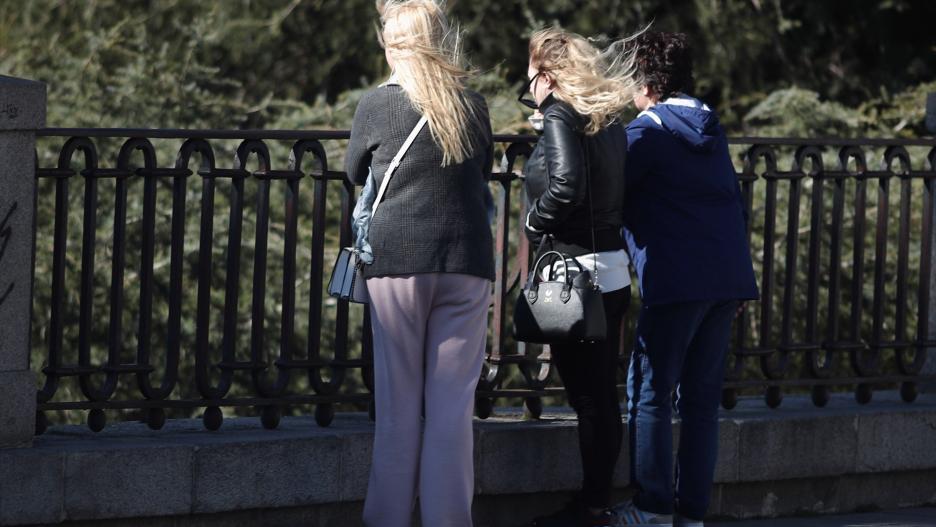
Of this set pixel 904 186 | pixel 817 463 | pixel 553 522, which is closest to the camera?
pixel 553 522

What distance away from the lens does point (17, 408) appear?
459 cm

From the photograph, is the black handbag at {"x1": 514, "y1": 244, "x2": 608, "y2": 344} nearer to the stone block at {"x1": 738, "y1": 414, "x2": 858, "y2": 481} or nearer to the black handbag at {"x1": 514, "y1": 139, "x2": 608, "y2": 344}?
the black handbag at {"x1": 514, "y1": 139, "x2": 608, "y2": 344}

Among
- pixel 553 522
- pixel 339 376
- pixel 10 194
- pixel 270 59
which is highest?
pixel 270 59

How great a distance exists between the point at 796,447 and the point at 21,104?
120 inches

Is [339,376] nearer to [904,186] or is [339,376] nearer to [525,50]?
[904,186]

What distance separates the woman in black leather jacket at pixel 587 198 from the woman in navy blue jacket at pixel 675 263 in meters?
0.09

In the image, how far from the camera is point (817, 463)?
231 inches

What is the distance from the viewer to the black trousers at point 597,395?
4.75m

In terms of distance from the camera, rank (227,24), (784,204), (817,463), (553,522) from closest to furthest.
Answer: (553,522) → (817,463) → (784,204) → (227,24)

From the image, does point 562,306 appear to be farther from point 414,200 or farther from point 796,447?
point 796,447

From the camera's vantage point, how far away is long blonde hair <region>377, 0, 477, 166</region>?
4.28 m

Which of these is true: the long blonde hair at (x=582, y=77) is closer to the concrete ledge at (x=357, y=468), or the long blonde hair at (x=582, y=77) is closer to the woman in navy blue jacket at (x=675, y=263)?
the woman in navy blue jacket at (x=675, y=263)

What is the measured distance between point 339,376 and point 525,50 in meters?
7.80

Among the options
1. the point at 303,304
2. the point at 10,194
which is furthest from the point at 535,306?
the point at 303,304
